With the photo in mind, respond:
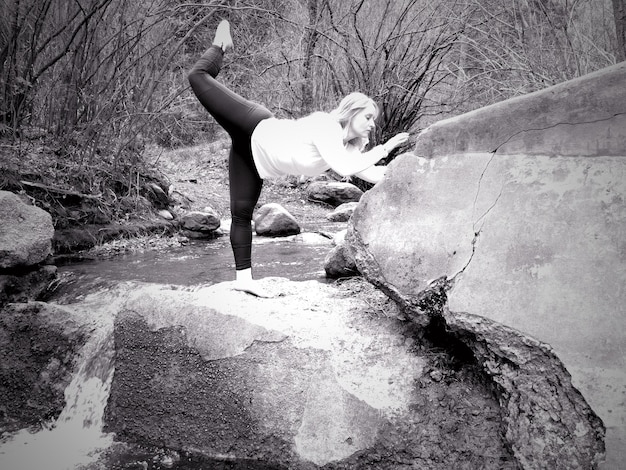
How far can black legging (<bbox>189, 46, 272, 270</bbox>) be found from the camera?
86.6 inches

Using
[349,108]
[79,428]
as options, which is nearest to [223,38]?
[349,108]

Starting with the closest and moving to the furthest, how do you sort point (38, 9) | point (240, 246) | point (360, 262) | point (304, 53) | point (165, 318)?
1. point (360, 262)
2. point (165, 318)
3. point (240, 246)
4. point (38, 9)
5. point (304, 53)

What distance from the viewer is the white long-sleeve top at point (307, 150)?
1.91m

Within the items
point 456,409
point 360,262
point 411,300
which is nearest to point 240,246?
point 360,262

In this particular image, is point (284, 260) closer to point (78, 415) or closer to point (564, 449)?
point (78, 415)

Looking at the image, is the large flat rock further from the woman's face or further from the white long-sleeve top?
the woman's face

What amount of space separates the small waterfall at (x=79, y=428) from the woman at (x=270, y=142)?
737mm

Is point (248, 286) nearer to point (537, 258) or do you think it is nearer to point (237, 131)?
point (237, 131)

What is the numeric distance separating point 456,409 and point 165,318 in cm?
137

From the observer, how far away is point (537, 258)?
4.92 feet

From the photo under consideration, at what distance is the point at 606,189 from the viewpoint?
4.68 feet

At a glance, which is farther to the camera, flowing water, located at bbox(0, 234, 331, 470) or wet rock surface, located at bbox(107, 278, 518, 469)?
flowing water, located at bbox(0, 234, 331, 470)

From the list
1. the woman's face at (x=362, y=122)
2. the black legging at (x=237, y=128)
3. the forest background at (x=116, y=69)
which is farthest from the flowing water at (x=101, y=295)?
the woman's face at (x=362, y=122)

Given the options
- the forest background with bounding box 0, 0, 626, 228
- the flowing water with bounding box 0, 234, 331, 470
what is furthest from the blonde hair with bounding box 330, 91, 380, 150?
the forest background with bounding box 0, 0, 626, 228
